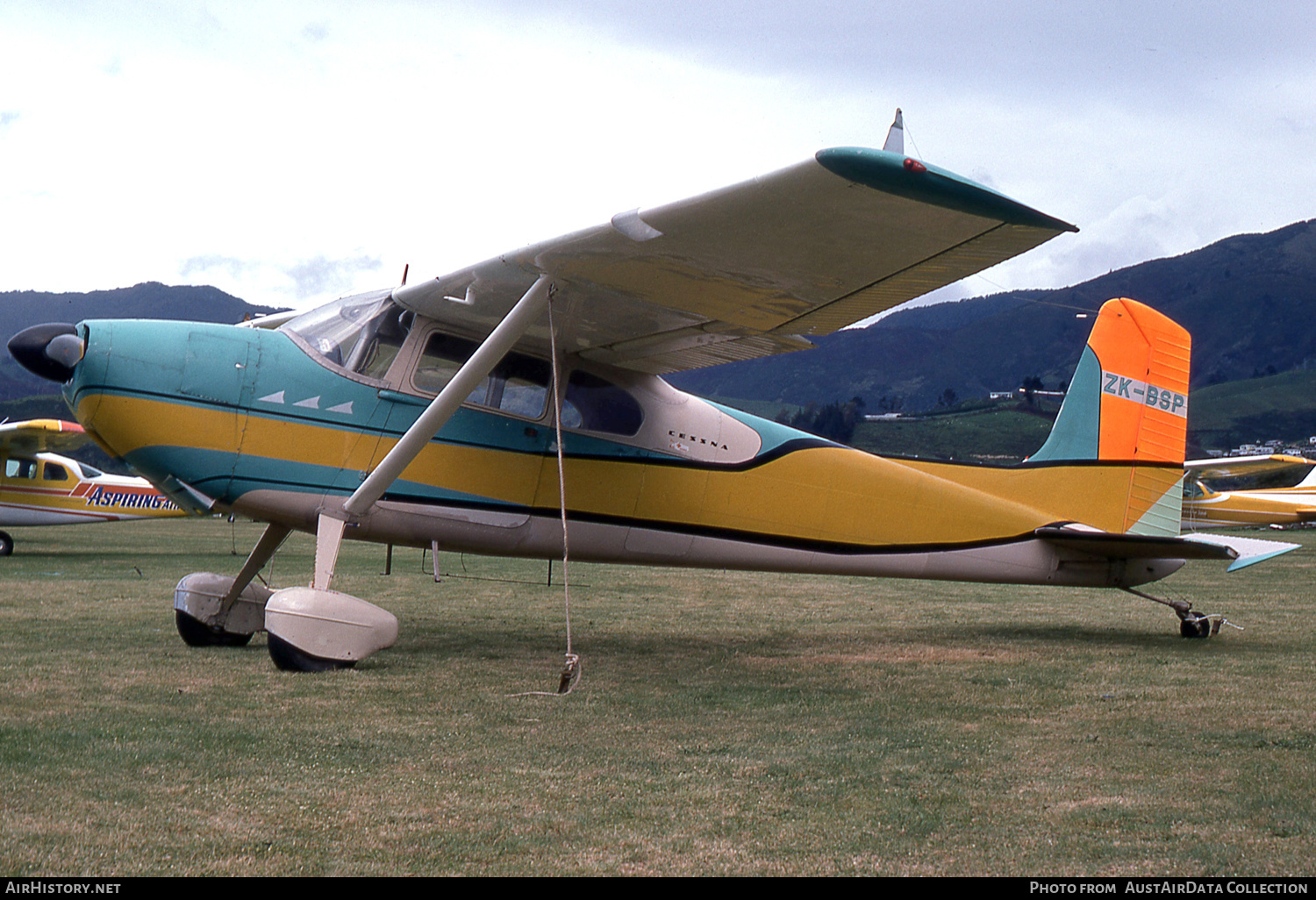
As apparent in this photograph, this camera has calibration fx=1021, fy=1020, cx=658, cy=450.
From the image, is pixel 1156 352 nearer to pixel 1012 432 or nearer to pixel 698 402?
pixel 698 402

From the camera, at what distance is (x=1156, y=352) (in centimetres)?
921

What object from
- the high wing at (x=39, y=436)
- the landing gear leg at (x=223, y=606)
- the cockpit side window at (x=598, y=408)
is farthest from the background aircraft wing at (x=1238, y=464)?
the high wing at (x=39, y=436)

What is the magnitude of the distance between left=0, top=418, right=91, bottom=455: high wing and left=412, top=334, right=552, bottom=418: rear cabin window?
1583 centimetres

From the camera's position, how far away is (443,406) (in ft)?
20.4

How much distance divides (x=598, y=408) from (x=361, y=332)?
1.76m

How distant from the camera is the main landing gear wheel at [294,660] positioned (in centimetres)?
602

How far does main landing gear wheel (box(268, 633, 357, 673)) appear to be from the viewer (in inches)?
237

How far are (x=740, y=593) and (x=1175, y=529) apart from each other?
Answer: 5.53 m

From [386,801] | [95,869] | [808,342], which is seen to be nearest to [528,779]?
[386,801]

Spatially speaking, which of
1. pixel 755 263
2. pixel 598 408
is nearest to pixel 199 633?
pixel 598 408

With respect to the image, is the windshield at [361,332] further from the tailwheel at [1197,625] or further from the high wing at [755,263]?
the tailwheel at [1197,625]

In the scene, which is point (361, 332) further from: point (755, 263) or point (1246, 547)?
point (1246, 547)

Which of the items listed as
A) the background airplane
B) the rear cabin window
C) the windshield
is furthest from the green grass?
the windshield

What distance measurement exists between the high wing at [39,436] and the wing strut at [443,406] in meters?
16.3
